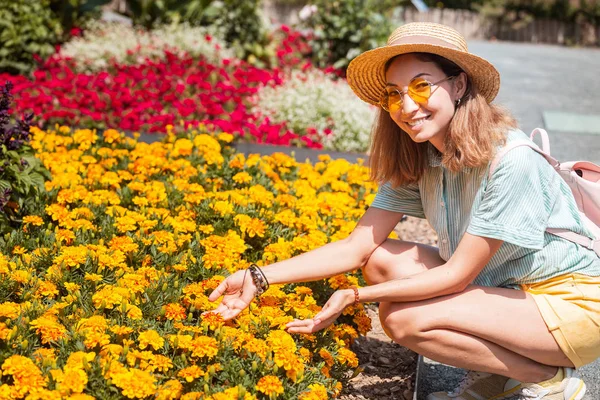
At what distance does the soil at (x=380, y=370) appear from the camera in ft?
10.2

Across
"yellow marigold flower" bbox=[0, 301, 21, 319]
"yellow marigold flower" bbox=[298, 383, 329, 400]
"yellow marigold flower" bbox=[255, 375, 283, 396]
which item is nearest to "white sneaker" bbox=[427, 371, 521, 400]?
"yellow marigold flower" bbox=[298, 383, 329, 400]

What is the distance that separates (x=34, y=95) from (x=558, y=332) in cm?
513

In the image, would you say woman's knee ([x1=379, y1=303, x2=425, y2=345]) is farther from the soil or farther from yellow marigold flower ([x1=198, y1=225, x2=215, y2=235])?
yellow marigold flower ([x1=198, y1=225, x2=215, y2=235])

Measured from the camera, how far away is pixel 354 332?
3.03 m

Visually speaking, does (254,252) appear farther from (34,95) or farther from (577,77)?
(577,77)

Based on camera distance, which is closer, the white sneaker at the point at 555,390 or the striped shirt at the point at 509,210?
the striped shirt at the point at 509,210

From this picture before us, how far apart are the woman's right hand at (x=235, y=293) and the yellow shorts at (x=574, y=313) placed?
3.40ft

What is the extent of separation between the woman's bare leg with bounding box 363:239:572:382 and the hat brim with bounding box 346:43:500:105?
73cm

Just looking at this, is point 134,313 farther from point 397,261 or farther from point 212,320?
point 397,261

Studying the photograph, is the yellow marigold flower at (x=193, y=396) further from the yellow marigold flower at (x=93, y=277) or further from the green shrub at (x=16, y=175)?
the green shrub at (x=16, y=175)

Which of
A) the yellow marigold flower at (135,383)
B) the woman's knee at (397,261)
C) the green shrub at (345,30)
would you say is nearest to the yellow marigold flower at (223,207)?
the woman's knee at (397,261)

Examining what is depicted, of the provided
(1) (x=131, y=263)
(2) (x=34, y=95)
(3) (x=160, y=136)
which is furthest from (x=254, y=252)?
(2) (x=34, y=95)

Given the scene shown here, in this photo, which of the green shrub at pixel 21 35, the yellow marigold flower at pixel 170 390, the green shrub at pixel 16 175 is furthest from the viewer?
the green shrub at pixel 21 35

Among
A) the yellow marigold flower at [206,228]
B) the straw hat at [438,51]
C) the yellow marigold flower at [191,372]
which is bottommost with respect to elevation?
the yellow marigold flower at [206,228]
